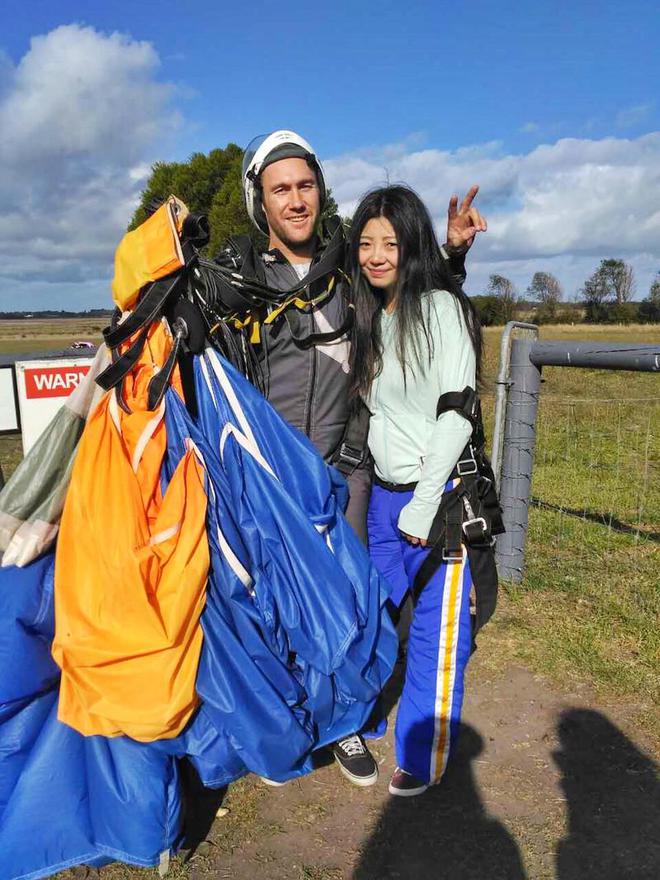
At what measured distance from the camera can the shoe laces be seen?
2.47 metres

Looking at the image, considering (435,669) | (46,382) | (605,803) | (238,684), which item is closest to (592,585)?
(605,803)

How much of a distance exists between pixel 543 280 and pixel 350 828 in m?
59.8

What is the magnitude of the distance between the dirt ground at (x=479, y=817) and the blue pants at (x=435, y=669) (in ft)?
0.48

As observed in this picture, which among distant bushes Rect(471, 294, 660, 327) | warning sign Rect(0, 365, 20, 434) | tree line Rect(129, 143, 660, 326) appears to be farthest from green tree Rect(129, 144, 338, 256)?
distant bushes Rect(471, 294, 660, 327)

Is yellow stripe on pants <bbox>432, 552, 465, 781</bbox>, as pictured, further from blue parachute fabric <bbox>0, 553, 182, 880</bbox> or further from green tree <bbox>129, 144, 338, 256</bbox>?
green tree <bbox>129, 144, 338, 256</bbox>

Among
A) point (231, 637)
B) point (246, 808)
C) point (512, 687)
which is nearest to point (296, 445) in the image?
point (231, 637)

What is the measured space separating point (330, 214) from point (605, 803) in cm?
269

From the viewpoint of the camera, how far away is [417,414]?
2.30m

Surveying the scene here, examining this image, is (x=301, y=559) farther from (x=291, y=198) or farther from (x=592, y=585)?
(x=592, y=585)

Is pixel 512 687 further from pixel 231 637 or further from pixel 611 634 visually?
pixel 231 637

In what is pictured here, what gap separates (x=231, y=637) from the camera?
1891 millimetres

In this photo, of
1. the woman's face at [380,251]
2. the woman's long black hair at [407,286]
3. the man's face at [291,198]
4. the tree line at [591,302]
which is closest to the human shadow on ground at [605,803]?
the woman's long black hair at [407,286]

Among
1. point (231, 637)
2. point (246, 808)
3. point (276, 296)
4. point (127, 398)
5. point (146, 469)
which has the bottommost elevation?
point (246, 808)

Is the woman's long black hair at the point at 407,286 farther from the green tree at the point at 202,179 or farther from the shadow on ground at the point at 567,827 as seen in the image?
the green tree at the point at 202,179
